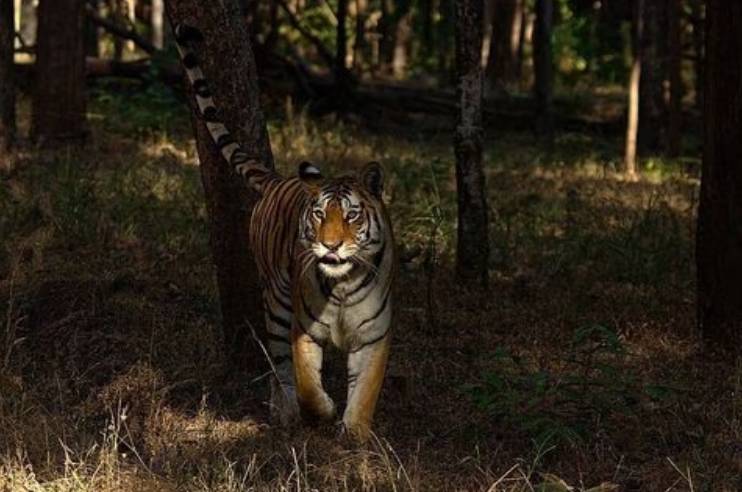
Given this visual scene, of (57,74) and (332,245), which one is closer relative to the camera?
(332,245)

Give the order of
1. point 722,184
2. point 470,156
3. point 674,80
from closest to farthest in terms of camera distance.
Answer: point 722,184 < point 470,156 < point 674,80

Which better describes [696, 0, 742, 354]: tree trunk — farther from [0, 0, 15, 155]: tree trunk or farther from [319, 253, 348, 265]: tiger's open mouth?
[0, 0, 15, 155]: tree trunk

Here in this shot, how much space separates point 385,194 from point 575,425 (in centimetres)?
714

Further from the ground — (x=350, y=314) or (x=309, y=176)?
(x=309, y=176)

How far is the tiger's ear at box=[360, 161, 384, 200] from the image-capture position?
6.69 m

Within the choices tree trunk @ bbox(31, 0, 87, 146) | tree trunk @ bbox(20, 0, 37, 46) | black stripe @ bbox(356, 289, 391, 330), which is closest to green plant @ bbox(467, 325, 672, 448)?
black stripe @ bbox(356, 289, 391, 330)

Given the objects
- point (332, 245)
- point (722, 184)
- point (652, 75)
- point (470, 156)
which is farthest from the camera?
point (652, 75)

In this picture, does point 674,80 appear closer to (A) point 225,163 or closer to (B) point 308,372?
(A) point 225,163

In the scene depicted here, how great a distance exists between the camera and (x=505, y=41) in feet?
113

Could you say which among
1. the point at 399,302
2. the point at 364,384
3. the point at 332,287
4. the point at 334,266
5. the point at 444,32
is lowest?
the point at 399,302

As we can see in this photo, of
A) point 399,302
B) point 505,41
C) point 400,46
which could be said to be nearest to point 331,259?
point 399,302

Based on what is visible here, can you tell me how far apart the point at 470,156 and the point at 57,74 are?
265 inches

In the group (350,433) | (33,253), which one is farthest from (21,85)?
(350,433)

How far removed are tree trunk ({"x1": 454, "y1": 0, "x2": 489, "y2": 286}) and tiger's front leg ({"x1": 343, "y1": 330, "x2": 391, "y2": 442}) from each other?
3792 mm
